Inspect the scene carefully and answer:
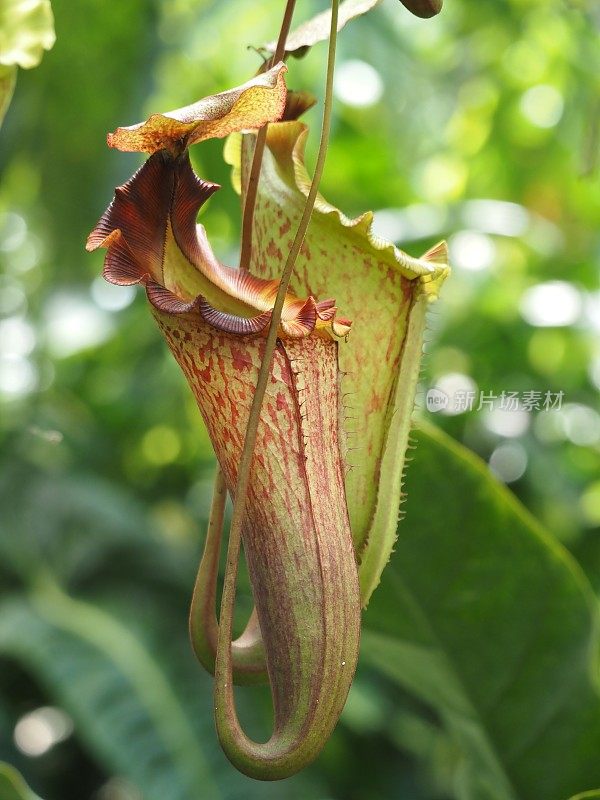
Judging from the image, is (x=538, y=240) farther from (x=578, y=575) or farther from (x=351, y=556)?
(x=351, y=556)

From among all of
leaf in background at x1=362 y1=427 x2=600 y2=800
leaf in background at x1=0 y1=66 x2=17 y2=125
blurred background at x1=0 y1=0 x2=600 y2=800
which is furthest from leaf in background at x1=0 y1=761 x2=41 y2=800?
blurred background at x1=0 y1=0 x2=600 y2=800

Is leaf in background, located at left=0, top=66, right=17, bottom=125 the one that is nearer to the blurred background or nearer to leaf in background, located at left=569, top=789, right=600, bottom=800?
leaf in background, located at left=569, top=789, right=600, bottom=800

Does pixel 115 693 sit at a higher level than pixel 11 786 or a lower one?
lower

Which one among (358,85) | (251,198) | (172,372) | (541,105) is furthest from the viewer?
(541,105)

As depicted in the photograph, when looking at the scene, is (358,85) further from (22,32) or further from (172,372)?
(22,32)

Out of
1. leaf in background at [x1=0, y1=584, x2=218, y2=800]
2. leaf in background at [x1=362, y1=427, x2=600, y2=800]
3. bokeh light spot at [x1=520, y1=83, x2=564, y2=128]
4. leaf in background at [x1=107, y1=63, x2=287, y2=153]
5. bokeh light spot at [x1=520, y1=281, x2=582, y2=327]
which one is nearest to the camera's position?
leaf in background at [x1=107, y1=63, x2=287, y2=153]

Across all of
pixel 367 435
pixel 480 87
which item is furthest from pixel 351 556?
pixel 480 87

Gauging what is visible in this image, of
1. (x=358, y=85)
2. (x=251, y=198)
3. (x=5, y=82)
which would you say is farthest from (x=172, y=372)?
(x=251, y=198)
